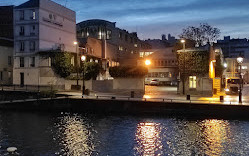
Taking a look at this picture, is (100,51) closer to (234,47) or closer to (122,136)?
(122,136)

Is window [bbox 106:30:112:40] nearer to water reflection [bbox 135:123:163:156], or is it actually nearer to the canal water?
the canal water

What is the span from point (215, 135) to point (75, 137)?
12.9 meters

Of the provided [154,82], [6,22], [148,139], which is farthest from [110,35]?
[148,139]

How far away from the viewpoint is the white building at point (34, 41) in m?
57.8

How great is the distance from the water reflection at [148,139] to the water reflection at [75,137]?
3.94 m

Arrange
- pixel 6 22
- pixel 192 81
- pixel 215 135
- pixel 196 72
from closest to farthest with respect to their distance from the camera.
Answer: pixel 215 135, pixel 196 72, pixel 192 81, pixel 6 22

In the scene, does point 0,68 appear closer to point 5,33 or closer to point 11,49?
point 11,49

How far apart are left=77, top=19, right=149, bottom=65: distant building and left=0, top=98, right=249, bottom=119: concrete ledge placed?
36276 mm

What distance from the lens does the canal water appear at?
74.0 feet

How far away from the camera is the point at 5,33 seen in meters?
70.9

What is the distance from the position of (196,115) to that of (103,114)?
12.1 metres

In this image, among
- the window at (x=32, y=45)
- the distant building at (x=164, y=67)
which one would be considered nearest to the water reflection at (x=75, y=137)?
the window at (x=32, y=45)

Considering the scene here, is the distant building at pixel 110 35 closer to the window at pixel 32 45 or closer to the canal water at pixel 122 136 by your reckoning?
the window at pixel 32 45

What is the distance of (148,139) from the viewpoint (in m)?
26.0
